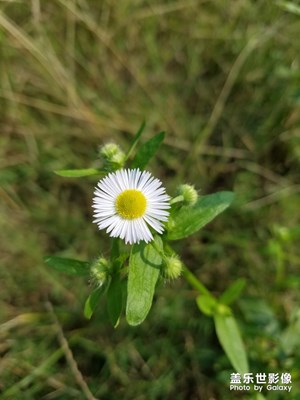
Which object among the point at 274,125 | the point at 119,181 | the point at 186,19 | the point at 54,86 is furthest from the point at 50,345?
the point at 186,19

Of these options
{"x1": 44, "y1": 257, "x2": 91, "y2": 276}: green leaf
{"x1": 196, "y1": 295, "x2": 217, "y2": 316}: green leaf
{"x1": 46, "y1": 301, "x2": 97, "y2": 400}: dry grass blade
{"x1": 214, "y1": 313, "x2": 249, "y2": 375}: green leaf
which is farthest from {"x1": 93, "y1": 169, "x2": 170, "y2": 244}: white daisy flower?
{"x1": 46, "y1": 301, "x2": 97, "y2": 400}: dry grass blade

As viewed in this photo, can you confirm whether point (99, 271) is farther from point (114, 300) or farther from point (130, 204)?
point (130, 204)

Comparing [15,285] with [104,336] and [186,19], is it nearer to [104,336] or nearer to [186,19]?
[104,336]

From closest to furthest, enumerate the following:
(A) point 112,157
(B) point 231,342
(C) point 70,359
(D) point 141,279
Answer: (D) point 141,279, (A) point 112,157, (B) point 231,342, (C) point 70,359

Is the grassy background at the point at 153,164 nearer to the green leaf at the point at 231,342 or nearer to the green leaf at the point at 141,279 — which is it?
the green leaf at the point at 231,342

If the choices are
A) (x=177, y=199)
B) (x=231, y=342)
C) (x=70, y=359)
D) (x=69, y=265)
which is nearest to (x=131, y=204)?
(x=177, y=199)
